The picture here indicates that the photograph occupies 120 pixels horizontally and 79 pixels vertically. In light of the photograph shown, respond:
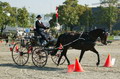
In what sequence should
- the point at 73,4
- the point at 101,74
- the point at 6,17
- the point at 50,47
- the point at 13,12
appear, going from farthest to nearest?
the point at 73,4, the point at 13,12, the point at 6,17, the point at 50,47, the point at 101,74

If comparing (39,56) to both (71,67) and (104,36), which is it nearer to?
(71,67)

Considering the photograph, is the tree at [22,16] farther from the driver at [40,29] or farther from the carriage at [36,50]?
the driver at [40,29]

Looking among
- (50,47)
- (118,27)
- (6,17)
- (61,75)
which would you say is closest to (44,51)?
(50,47)

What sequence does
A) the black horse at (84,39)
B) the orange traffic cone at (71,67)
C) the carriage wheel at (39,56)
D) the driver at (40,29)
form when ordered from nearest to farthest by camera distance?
1. the orange traffic cone at (71,67)
2. the black horse at (84,39)
3. the carriage wheel at (39,56)
4. the driver at (40,29)

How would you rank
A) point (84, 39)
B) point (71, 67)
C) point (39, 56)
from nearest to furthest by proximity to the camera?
point (71, 67) → point (84, 39) → point (39, 56)

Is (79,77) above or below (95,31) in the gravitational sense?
below

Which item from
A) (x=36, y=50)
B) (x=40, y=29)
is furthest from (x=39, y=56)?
(x=40, y=29)

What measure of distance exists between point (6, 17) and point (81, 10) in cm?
2679

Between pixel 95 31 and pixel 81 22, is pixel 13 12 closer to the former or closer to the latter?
pixel 81 22

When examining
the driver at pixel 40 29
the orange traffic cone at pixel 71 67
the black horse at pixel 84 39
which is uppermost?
the driver at pixel 40 29

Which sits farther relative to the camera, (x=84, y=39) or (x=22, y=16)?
(x=22, y=16)

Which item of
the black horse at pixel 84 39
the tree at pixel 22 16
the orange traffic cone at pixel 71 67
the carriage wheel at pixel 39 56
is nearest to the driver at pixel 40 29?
the carriage wheel at pixel 39 56

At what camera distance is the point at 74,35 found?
12836mm

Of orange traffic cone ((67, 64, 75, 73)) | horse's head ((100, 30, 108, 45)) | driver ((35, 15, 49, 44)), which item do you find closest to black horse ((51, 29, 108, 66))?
horse's head ((100, 30, 108, 45))
